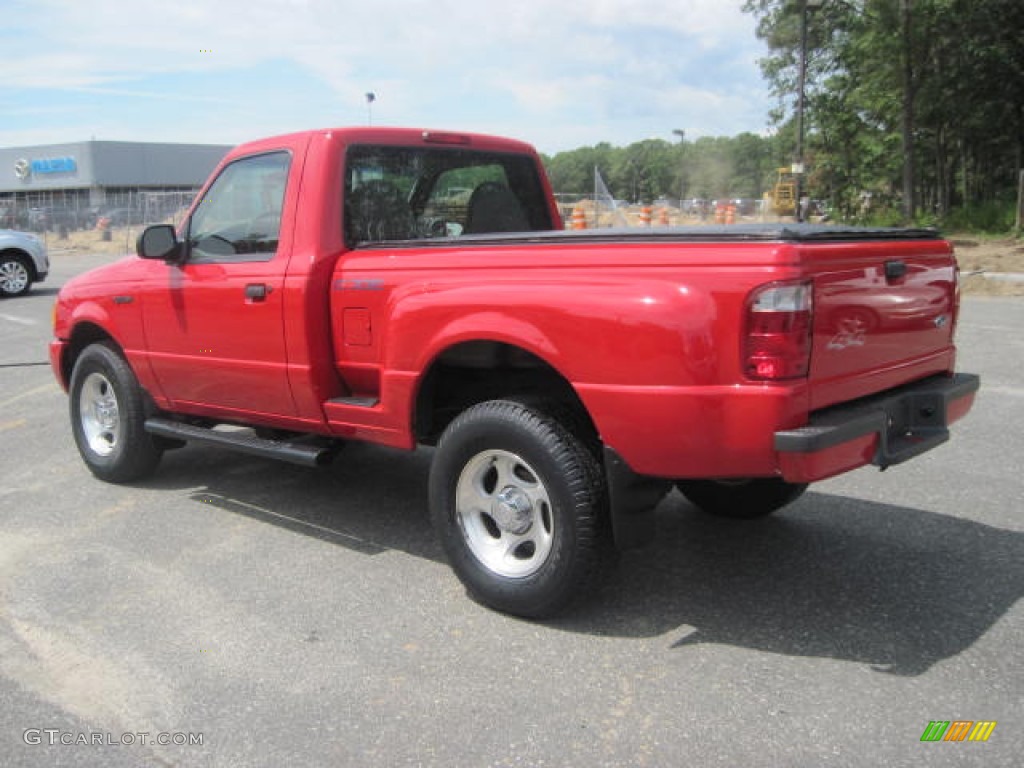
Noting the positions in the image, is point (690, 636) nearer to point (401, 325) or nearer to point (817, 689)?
point (817, 689)

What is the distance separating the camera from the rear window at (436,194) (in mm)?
4535

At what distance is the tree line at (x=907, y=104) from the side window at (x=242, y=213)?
73.0 ft

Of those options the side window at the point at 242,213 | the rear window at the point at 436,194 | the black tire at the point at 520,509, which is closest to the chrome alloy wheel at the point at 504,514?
the black tire at the point at 520,509

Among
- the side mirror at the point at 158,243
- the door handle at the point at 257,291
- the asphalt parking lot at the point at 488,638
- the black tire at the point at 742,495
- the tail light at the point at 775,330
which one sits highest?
the side mirror at the point at 158,243

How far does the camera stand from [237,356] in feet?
15.2

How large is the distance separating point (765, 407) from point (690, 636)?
3.34ft

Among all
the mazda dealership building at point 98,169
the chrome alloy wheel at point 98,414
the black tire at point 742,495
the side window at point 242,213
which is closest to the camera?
the black tire at point 742,495

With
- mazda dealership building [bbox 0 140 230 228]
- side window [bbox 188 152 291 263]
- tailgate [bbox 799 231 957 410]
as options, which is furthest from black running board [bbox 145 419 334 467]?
mazda dealership building [bbox 0 140 230 228]

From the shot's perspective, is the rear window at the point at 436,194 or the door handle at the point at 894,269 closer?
the door handle at the point at 894,269

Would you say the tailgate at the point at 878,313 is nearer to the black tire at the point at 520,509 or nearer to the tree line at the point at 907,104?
the black tire at the point at 520,509

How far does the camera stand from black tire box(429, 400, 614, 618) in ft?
11.0

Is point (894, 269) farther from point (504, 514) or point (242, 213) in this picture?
point (242, 213)

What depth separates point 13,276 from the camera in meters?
16.9

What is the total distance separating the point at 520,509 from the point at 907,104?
27.0m
